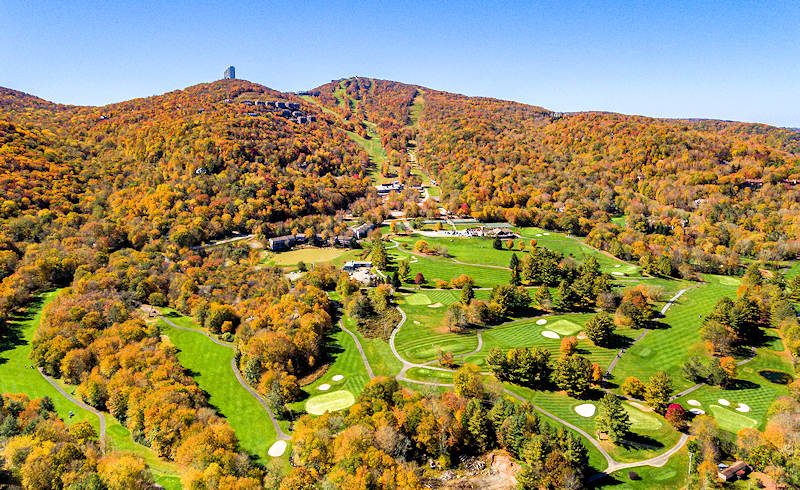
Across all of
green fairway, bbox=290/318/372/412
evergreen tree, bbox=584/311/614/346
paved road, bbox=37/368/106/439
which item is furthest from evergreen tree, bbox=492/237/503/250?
paved road, bbox=37/368/106/439

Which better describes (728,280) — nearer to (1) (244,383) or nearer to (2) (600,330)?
(2) (600,330)

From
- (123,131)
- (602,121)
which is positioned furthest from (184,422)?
(602,121)

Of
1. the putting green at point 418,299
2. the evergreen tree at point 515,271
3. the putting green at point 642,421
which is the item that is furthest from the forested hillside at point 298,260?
the putting green at point 642,421

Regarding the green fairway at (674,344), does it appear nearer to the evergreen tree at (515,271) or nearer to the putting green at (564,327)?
the putting green at (564,327)

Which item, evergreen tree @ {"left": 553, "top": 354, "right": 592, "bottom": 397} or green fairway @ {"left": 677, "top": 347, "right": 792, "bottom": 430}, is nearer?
green fairway @ {"left": 677, "top": 347, "right": 792, "bottom": 430}

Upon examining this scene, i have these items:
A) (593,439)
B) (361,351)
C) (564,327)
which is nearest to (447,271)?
(564,327)

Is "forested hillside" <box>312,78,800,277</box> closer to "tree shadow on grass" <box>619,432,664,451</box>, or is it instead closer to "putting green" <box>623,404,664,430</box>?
"putting green" <box>623,404,664,430</box>

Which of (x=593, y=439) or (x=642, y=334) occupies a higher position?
(x=642, y=334)
